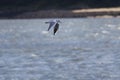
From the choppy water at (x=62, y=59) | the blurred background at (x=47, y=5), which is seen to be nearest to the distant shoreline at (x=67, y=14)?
the blurred background at (x=47, y=5)

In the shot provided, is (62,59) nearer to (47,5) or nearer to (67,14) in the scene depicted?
(67,14)

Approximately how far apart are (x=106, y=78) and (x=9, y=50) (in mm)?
15616

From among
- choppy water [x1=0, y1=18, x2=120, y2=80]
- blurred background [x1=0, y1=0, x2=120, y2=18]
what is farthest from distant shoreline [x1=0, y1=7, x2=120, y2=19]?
choppy water [x1=0, y1=18, x2=120, y2=80]

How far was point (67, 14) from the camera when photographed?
9381 cm

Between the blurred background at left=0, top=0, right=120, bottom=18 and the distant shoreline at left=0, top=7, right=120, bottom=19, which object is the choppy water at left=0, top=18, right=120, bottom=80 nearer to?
the distant shoreline at left=0, top=7, right=120, bottom=19

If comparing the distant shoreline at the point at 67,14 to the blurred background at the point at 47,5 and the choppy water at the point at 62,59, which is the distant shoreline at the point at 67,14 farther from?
the choppy water at the point at 62,59

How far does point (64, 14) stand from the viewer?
9344 centimetres

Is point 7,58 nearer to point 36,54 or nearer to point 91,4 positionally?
point 36,54

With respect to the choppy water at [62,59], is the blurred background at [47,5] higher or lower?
lower

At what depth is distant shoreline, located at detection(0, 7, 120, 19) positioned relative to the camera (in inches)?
3584

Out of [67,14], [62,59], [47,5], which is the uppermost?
[62,59]

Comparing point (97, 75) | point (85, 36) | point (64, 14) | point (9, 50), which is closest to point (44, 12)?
point (64, 14)

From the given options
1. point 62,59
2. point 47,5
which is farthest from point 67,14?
point 62,59

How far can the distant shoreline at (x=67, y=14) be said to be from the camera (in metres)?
91.0
